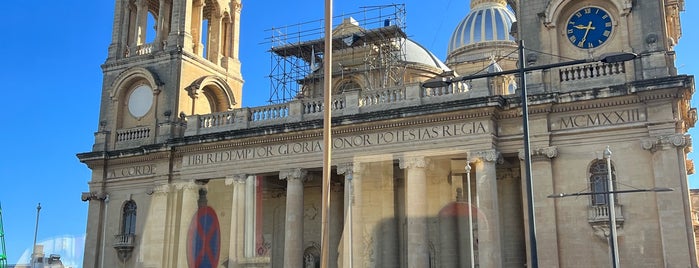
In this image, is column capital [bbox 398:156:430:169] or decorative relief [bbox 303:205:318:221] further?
decorative relief [bbox 303:205:318:221]

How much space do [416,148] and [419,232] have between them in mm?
3041

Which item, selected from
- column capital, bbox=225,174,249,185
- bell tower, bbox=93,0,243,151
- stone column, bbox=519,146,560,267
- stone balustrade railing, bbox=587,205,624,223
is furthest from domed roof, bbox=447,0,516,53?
stone balustrade railing, bbox=587,205,624,223

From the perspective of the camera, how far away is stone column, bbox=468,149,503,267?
24.2 meters

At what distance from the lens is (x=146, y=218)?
3231 cm

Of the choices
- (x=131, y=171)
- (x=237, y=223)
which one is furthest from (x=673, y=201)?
(x=131, y=171)

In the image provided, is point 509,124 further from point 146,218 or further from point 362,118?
point 146,218

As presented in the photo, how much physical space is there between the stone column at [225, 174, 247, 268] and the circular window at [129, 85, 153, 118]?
7135 mm

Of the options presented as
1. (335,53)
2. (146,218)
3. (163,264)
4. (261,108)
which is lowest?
(163,264)

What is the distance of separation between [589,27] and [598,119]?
362 cm

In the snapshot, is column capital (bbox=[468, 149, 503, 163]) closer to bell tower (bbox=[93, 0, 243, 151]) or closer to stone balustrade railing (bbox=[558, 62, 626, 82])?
stone balustrade railing (bbox=[558, 62, 626, 82])

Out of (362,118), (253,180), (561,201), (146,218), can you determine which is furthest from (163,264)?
(561,201)

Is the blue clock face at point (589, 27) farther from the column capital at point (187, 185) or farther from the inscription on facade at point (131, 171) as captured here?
the inscription on facade at point (131, 171)

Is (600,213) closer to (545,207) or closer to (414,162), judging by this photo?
(545,207)

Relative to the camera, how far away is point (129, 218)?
1321 inches
